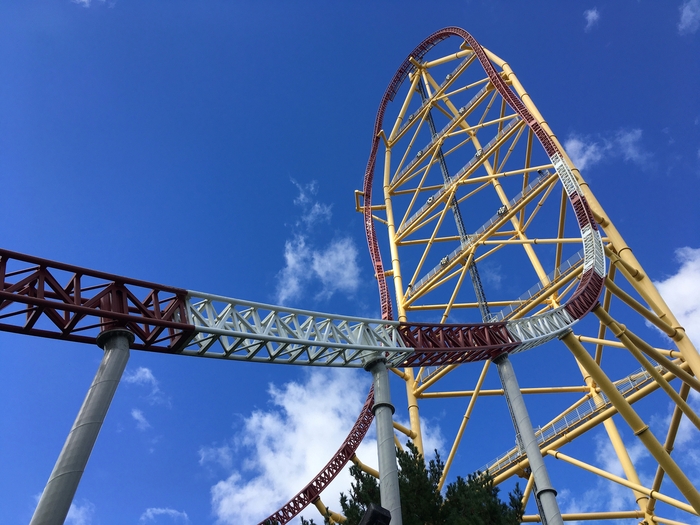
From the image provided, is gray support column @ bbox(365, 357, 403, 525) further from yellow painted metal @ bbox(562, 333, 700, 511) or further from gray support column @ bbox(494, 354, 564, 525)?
yellow painted metal @ bbox(562, 333, 700, 511)

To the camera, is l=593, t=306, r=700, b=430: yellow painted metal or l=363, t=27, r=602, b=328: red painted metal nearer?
l=593, t=306, r=700, b=430: yellow painted metal

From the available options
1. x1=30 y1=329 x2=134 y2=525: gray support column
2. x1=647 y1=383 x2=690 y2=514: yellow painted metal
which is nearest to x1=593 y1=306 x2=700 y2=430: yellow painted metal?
x1=647 y1=383 x2=690 y2=514: yellow painted metal

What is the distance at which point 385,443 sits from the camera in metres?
9.62

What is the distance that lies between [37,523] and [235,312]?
4129 mm

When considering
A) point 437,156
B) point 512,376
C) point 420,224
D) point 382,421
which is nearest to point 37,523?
point 382,421

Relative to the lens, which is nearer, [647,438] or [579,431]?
[647,438]

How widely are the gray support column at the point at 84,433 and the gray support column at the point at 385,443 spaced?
159 inches

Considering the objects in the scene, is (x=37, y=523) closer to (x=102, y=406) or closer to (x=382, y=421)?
(x=102, y=406)

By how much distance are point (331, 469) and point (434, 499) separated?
609 cm

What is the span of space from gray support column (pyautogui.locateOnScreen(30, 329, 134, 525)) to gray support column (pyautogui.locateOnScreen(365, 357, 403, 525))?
4.04m

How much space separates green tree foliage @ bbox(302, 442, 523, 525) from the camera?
841 cm

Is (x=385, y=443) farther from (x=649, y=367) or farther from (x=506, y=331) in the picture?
(x=649, y=367)


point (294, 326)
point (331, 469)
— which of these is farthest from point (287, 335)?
point (331, 469)

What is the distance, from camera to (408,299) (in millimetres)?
16812
